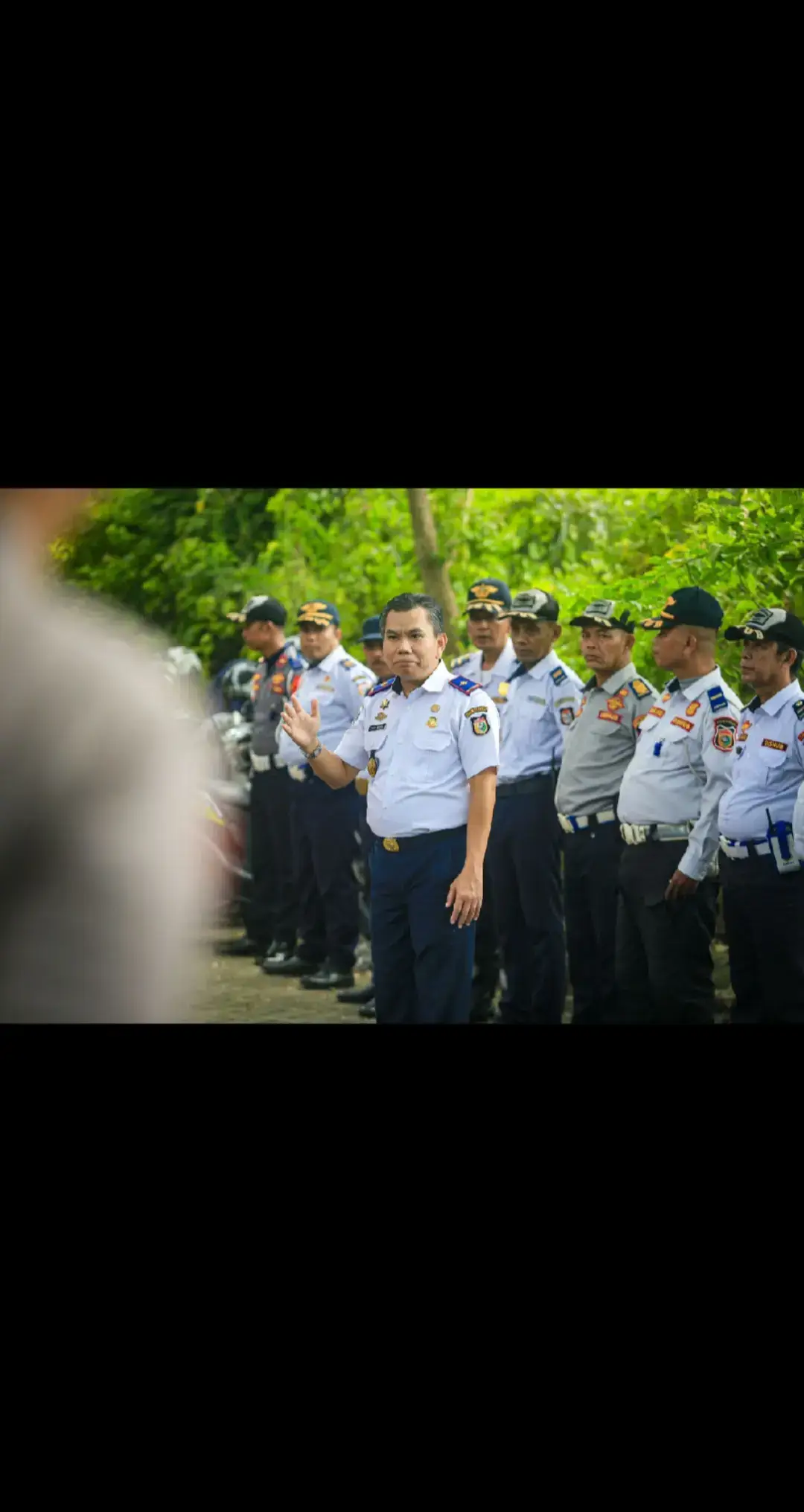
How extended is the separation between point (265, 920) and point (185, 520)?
134cm

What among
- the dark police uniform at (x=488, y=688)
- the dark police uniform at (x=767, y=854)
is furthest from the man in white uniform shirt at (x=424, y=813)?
the dark police uniform at (x=767, y=854)

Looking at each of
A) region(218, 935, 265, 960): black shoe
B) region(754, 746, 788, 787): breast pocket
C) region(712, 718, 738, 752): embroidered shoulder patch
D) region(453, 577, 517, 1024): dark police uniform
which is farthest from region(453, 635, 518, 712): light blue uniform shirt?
region(218, 935, 265, 960): black shoe

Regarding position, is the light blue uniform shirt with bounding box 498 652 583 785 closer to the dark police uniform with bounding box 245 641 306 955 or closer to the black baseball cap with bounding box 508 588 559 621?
the black baseball cap with bounding box 508 588 559 621

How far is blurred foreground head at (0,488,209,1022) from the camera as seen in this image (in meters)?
1.42

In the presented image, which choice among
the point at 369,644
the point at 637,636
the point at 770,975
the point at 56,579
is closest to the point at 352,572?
the point at 369,644

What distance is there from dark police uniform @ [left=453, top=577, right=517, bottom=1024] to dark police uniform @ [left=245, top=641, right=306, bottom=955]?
62 cm

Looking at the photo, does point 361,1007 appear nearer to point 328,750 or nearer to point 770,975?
point 328,750

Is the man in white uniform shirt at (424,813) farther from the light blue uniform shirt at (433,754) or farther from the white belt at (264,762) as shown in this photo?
the white belt at (264,762)

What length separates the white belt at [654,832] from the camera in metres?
5.13

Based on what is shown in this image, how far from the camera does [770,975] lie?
495cm

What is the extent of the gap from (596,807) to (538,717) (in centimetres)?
37

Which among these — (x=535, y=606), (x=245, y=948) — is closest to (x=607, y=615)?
(x=535, y=606)

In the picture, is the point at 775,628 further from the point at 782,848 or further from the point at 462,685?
the point at 462,685

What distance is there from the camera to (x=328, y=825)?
5.68 meters
